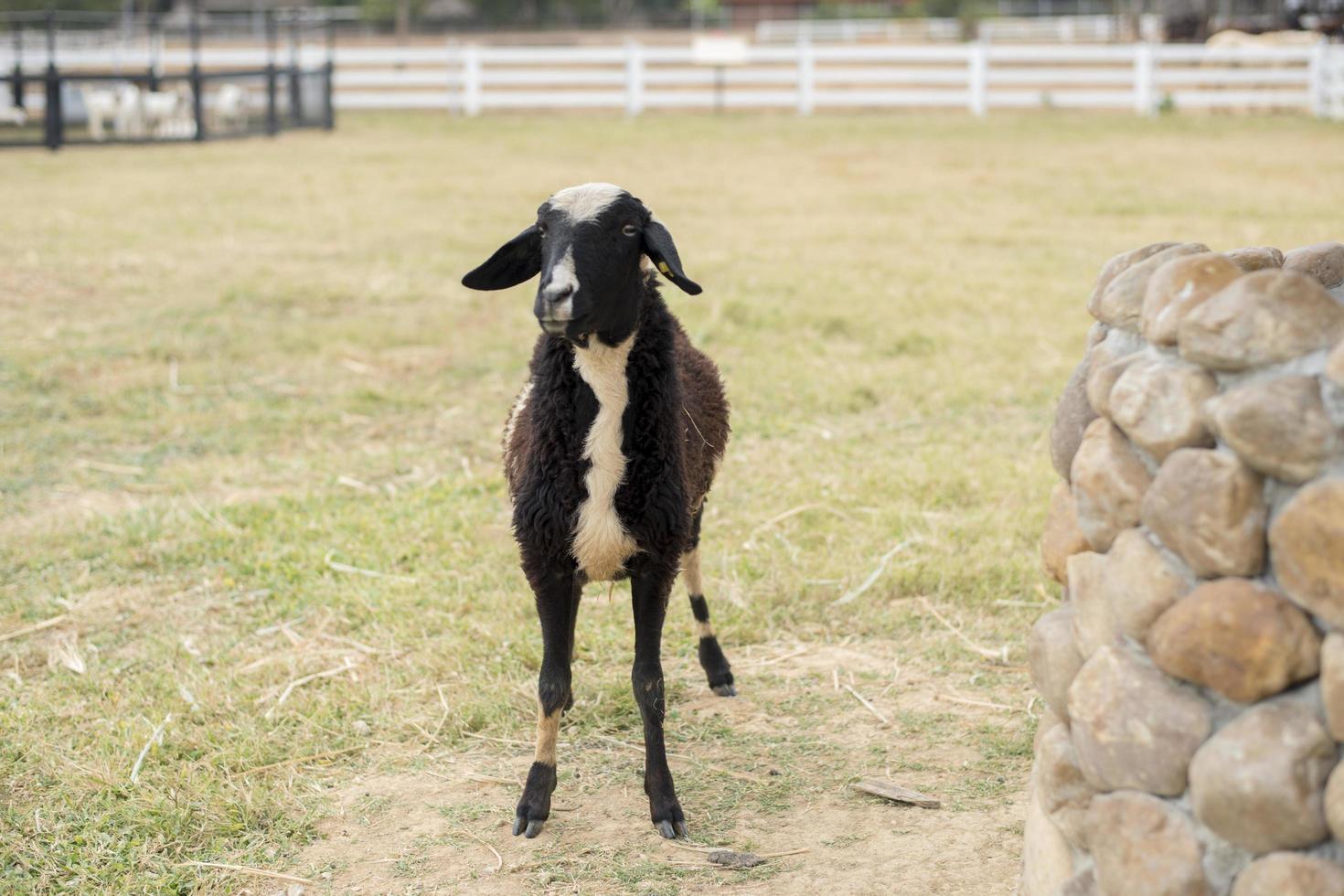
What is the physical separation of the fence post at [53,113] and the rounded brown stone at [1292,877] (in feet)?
69.2

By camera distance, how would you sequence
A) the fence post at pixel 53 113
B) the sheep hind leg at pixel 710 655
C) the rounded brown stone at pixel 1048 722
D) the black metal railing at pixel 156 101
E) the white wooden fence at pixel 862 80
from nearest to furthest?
1. the rounded brown stone at pixel 1048 722
2. the sheep hind leg at pixel 710 655
3. the fence post at pixel 53 113
4. the black metal railing at pixel 156 101
5. the white wooden fence at pixel 862 80

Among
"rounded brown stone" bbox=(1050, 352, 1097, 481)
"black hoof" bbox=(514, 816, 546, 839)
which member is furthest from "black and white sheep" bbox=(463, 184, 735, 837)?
"rounded brown stone" bbox=(1050, 352, 1097, 481)

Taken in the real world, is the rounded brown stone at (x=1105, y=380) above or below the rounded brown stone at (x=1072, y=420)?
above

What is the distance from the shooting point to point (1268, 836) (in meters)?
2.35

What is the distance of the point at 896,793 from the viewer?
13.0ft

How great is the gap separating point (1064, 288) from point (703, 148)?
1167cm

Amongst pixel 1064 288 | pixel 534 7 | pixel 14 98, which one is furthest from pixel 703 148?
pixel 534 7

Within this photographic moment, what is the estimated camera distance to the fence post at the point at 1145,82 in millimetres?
26219

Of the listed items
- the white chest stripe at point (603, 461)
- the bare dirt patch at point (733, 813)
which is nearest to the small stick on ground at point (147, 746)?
the bare dirt patch at point (733, 813)

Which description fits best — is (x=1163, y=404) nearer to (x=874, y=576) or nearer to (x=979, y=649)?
(x=979, y=649)

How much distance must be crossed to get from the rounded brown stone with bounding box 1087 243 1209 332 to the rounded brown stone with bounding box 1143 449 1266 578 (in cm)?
43

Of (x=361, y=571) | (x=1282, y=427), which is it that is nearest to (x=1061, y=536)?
(x=1282, y=427)

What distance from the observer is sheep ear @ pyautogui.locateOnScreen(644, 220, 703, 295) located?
12.2 feet

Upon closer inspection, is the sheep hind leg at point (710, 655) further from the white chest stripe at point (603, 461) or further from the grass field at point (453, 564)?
the white chest stripe at point (603, 461)
